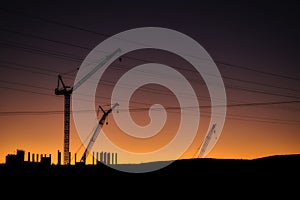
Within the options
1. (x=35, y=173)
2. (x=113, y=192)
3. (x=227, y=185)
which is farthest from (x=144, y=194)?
(x=35, y=173)

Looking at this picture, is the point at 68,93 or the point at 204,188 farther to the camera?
the point at 68,93

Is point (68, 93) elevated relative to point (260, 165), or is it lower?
elevated

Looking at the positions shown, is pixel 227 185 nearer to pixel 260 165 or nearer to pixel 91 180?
pixel 260 165

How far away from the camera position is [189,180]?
6475 centimetres

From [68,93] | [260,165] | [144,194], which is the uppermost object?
[68,93]

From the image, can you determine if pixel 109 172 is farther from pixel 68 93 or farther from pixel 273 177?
pixel 68 93

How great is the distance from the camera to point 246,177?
62594 millimetres

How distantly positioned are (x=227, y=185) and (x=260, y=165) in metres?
9.92

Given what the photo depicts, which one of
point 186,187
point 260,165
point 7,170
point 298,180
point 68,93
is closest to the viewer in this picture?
point 298,180

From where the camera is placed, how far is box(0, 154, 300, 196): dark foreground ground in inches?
2281

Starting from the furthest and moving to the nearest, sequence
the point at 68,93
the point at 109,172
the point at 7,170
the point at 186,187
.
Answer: the point at 68,93, the point at 7,170, the point at 109,172, the point at 186,187

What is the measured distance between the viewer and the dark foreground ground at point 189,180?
57.9 metres

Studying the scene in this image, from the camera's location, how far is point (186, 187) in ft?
203

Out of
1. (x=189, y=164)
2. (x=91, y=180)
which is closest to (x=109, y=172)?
(x=91, y=180)
